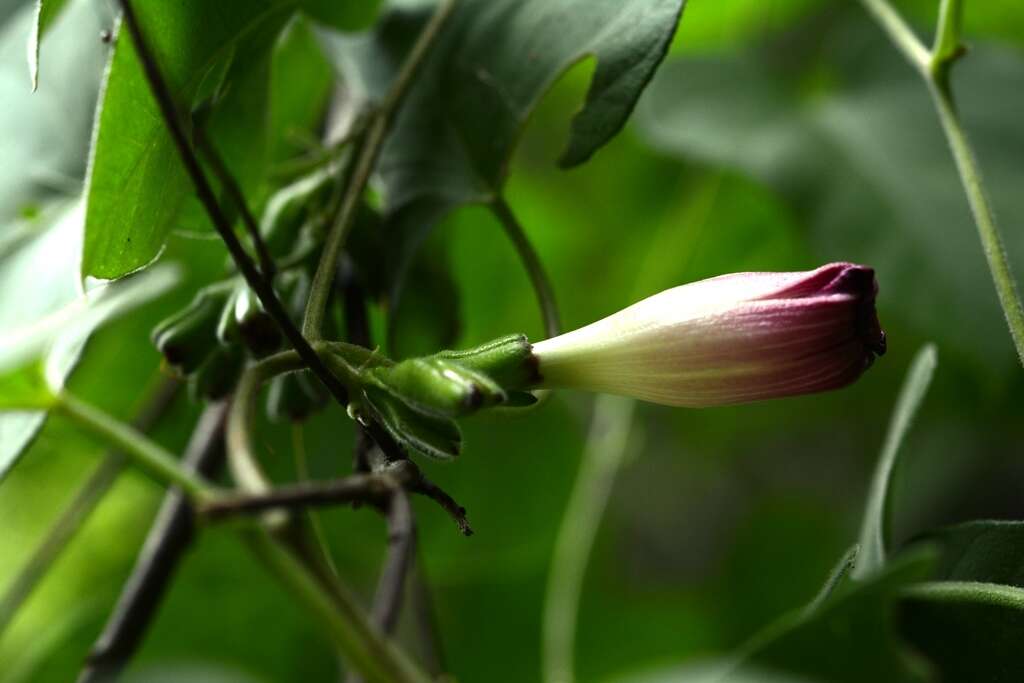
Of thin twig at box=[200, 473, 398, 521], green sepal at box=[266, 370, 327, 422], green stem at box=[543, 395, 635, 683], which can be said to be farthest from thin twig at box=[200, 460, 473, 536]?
green stem at box=[543, 395, 635, 683]

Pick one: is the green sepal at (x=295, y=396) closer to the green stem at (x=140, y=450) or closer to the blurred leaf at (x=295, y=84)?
the green stem at (x=140, y=450)

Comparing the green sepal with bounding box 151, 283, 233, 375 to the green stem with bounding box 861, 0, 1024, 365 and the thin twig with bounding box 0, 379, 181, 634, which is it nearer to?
the thin twig with bounding box 0, 379, 181, 634

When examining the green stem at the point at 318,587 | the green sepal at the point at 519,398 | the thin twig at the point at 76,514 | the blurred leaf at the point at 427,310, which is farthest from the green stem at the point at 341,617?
the blurred leaf at the point at 427,310

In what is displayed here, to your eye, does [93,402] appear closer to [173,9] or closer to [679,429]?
[173,9]

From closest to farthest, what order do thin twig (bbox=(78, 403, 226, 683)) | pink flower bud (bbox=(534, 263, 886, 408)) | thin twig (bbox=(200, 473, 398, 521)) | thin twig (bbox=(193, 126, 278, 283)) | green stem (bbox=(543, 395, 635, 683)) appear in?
thin twig (bbox=(200, 473, 398, 521)), pink flower bud (bbox=(534, 263, 886, 408)), thin twig (bbox=(193, 126, 278, 283)), thin twig (bbox=(78, 403, 226, 683)), green stem (bbox=(543, 395, 635, 683))

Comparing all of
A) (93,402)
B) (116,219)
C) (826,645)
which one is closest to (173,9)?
(116,219)

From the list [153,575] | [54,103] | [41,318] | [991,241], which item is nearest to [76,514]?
[153,575]

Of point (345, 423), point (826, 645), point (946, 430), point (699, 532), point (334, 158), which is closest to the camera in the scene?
point (826, 645)

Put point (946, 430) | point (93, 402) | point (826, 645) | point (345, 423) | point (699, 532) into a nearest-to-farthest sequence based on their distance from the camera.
A: 1. point (826, 645)
2. point (345, 423)
3. point (93, 402)
4. point (946, 430)
5. point (699, 532)
